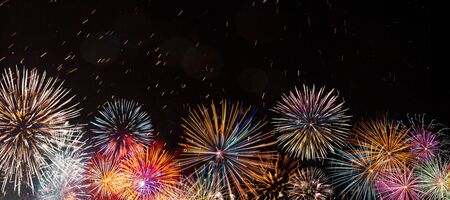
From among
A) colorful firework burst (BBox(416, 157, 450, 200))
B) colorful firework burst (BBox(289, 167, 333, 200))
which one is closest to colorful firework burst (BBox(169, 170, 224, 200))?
colorful firework burst (BBox(289, 167, 333, 200))

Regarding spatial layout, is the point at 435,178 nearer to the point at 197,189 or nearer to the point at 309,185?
the point at 309,185

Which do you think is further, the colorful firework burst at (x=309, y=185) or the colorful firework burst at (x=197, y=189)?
the colorful firework burst at (x=309, y=185)

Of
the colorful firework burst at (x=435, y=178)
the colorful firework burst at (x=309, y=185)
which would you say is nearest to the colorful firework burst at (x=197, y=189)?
the colorful firework burst at (x=309, y=185)

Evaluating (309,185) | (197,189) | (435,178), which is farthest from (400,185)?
(197,189)

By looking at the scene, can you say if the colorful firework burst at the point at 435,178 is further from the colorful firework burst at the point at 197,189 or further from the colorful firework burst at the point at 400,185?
the colorful firework burst at the point at 197,189

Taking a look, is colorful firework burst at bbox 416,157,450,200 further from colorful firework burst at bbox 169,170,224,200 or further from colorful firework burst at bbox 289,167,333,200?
colorful firework burst at bbox 169,170,224,200

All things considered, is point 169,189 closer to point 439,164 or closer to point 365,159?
point 365,159

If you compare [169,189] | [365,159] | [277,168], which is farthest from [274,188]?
[169,189]
